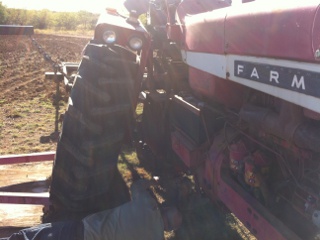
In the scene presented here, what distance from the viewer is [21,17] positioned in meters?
32.5

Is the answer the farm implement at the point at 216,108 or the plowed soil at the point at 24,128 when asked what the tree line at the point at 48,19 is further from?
the farm implement at the point at 216,108

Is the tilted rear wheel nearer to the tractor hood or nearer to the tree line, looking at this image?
the tractor hood

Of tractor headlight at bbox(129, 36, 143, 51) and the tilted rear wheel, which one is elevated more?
tractor headlight at bbox(129, 36, 143, 51)

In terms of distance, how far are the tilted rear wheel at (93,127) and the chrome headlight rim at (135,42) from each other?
0.28 feet

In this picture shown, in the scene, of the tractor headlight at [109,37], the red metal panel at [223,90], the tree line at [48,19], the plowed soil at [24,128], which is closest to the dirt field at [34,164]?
the plowed soil at [24,128]

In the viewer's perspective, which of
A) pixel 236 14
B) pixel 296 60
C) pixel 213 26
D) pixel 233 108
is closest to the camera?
pixel 296 60

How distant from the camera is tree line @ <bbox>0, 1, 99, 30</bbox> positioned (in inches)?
1202

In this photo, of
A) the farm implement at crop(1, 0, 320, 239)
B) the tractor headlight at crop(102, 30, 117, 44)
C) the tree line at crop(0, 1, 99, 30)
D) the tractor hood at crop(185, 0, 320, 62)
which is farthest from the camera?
the tree line at crop(0, 1, 99, 30)

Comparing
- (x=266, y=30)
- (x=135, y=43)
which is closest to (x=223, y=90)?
(x=266, y=30)

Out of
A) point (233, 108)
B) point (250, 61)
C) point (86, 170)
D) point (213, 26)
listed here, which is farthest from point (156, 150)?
point (250, 61)

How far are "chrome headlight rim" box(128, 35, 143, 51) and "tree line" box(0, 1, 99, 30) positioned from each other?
1144 inches

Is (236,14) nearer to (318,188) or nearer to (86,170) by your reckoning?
(318,188)

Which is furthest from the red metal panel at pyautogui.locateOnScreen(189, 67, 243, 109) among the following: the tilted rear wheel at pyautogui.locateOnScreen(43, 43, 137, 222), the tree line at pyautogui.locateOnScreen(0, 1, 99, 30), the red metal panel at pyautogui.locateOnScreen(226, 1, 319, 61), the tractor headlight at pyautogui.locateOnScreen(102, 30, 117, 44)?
the tree line at pyautogui.locateOnScreen(0, 1, 99, 30)

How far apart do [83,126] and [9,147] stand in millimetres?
2311
